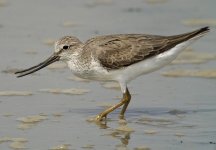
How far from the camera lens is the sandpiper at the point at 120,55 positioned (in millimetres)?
11359

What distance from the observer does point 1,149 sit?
31.6 feet

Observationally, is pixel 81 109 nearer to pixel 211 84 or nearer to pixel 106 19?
pixel 211 84

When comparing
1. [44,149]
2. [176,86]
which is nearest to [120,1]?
[176,86]

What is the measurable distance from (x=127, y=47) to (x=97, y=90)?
1141mm

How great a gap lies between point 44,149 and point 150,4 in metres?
7.91

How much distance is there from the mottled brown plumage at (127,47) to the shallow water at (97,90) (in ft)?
2.56

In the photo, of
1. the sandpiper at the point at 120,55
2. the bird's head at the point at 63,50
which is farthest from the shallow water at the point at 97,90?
the bird's head at the point at 63,50

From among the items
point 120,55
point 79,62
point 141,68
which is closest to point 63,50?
point 79,62

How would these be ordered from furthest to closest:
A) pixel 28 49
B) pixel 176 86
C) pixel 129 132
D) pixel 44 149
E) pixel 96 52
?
pixel 28 49, pixel 176 86, pixel 96 52, pixel 129 132, pixel 44 149

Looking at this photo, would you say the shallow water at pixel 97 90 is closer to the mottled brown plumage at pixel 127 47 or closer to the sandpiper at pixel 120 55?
the sandpiper at pixel 120 55

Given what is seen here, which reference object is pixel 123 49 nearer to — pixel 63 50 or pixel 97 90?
pixel 63 50

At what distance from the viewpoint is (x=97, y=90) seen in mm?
12336

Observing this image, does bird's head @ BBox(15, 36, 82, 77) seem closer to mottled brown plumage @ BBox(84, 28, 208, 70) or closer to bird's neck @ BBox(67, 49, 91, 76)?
bird's neck @ BBox(67, 49, 91, 76)

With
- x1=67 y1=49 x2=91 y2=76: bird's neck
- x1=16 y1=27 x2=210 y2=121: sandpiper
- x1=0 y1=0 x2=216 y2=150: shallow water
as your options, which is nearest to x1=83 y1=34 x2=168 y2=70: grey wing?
x1=16 y1=27 x2=210 y2=121: sandpiper
